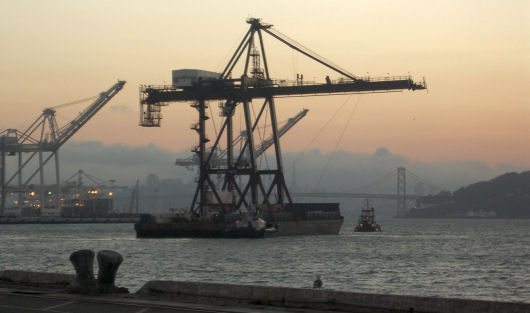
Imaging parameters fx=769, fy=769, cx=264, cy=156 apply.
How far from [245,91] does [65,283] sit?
71.7 metres

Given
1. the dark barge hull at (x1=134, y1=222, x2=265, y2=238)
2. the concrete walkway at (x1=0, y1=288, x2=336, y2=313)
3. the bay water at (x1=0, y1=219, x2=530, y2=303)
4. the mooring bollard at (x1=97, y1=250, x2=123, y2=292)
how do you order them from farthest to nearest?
the dark barge hull at (x1=134, y1=222, x2=265, y2=238)
the bay water at (x1=0, y1=219, x2=530, y2=303)
the mooring bollard at (x1=97, y1=250, x2=123, y2=292)
the concrete walkway at (x1=0, y1=288, x2=336, y2=313)

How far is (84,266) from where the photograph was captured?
64.1 feet

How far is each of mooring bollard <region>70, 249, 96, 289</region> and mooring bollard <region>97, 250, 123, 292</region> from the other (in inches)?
8.9

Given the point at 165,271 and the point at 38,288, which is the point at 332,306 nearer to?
the point at 38,288

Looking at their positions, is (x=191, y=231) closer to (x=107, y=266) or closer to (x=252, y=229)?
(x=252, y=229)

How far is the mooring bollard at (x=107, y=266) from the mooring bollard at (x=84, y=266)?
0.23m

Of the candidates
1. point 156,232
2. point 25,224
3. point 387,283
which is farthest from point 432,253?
point 25,224

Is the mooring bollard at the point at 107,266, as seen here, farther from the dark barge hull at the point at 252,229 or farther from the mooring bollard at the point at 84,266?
the dark barge hull at the point at 252,229

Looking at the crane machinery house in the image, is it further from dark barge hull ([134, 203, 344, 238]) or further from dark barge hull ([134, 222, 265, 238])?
dark barge hull ([134, 222, 265, 238])

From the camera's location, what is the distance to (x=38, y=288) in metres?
21.4

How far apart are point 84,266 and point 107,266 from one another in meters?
0.61

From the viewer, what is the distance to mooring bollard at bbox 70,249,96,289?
19.3 metres

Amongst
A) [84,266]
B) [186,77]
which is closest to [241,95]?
[186,77]

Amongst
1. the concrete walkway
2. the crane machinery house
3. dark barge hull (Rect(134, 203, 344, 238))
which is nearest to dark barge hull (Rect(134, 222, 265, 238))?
dark barge hull (Rect(134, 203, 344, 238))
